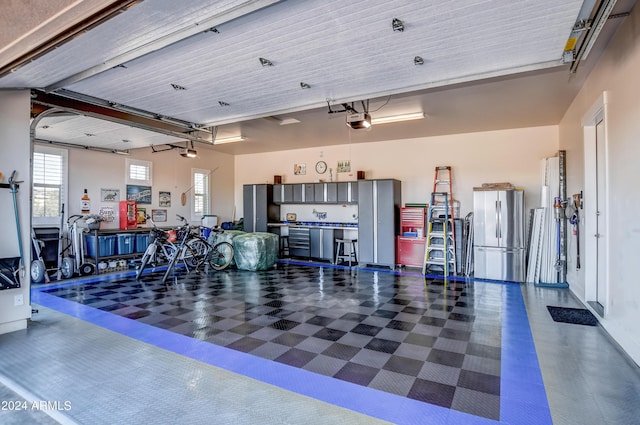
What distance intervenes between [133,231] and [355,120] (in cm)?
585

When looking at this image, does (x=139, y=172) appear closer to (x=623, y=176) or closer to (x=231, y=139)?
(x=231, y=139)

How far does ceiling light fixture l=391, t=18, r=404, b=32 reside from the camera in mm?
2479

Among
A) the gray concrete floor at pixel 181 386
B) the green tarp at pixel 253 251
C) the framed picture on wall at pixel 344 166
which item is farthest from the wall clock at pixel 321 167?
the gray concrete floor at pixel 181 386

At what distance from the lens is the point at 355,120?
15.0ft

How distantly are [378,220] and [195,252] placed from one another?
4.20m

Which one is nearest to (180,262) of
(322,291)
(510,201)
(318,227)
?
(318,227)

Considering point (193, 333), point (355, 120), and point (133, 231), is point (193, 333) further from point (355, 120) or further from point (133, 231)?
point (133, 231)

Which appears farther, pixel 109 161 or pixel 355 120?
pixel 109 161

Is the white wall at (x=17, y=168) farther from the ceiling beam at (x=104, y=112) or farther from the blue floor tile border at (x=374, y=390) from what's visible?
the blue floor tile border at (x=374, y=390)

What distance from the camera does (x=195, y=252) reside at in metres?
7.37

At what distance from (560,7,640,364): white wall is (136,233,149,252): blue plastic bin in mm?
8332

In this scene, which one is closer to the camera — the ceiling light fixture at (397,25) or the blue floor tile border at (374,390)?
the blue floor tile border at (374,390)

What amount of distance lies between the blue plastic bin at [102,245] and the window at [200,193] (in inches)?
101

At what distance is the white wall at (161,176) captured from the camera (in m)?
7.25
